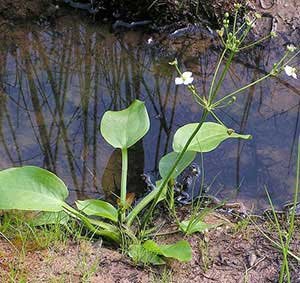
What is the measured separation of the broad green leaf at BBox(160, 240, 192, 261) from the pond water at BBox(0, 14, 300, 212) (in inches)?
23.0

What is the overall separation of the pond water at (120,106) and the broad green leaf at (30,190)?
359mm

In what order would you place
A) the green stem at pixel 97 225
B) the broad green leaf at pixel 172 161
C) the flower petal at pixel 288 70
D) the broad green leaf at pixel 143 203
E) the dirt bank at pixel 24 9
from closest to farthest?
the flower petal at pixel 288 70, the green stem at pixel 97 225, the broad green leaf at pixel 143 203, the broad green leaf at pixel 172 161, the dirt bank at pixel 24 9

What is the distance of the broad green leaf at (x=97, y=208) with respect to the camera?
253 cm

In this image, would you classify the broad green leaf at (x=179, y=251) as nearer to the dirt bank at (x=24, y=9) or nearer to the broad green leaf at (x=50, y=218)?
the broad green leaf at (x=50, y=218)

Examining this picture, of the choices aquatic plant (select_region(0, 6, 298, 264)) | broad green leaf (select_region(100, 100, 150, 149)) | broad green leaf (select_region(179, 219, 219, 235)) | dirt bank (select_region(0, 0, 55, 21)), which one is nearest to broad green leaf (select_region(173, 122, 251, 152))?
aquatic plant (select_region(0, 6, 298, 264))

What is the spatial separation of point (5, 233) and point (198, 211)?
2.74 ft

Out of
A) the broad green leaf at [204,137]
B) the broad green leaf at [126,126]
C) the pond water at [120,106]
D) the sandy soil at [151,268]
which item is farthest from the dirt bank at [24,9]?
the sandy soil at [151,268]

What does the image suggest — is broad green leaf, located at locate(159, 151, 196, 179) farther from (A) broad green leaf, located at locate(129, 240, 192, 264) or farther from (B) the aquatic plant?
(A) broad green leaf, located at locate(129, 240, 192, 264)

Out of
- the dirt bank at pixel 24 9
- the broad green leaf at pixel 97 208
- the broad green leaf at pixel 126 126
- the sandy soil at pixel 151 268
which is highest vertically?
the dirt bank at pixel 24 9

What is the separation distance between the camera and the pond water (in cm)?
303

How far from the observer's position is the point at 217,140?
8.70 ft

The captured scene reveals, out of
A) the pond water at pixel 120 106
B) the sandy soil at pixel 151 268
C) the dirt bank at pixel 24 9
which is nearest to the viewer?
the sandy soil at pixel 151 268

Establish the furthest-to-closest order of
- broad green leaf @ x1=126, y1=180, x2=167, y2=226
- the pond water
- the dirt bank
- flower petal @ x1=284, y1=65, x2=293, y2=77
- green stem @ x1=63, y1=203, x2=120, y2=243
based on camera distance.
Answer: the dirt bank → the pond water → broad green leaf @ x1=126, y1=180, x2=167, y2=226 → green stem @ x1=63, y1=203, x2=120, y2=243 → flower petal @ x1=284, y1=65, x2=293, y2=77

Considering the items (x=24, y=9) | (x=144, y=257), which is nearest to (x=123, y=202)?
(x=144, y=257)
